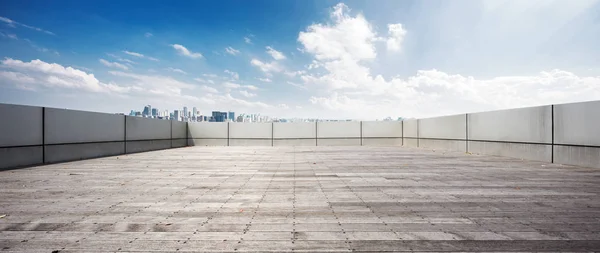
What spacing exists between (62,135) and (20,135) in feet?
4.54

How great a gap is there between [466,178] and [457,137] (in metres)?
8.67

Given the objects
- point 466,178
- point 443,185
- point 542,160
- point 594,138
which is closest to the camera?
point 443,185

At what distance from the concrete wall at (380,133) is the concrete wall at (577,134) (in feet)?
35.0

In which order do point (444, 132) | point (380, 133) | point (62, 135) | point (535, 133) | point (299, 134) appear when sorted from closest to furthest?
point (535, 133) < point (62, 135) < point (444, 132) < point (299, 134) < point (380, 133)

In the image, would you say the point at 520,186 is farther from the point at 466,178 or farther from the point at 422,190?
the point at 422,190

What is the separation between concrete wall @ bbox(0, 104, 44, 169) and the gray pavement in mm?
2375

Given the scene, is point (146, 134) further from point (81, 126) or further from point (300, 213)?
point (300, 213)

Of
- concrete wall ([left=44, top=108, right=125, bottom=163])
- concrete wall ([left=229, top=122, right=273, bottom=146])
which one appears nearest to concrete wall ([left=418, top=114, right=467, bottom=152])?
concrete wall ([left=229, top=122, right=273, bottom=146])

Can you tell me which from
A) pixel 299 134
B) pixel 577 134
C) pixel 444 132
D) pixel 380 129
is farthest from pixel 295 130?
pixel 577 134

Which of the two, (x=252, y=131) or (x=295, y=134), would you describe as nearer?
(x=252, y=131)

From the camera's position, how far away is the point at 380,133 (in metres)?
19.2

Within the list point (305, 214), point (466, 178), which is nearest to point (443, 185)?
point (466, 178)

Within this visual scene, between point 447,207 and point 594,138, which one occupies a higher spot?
point 594,138

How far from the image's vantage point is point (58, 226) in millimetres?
3121
